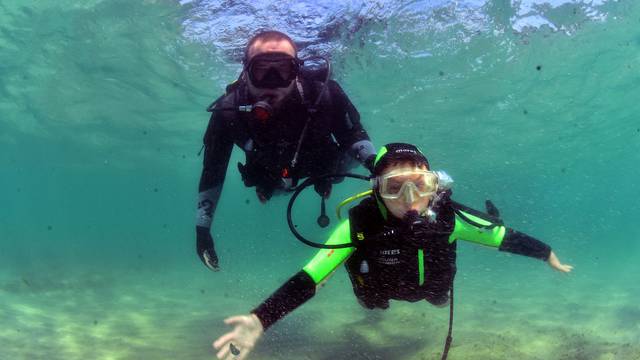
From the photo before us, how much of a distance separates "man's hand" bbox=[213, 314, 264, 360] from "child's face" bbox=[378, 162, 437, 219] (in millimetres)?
1734

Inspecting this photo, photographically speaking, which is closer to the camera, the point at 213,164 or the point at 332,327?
the point at 213,164

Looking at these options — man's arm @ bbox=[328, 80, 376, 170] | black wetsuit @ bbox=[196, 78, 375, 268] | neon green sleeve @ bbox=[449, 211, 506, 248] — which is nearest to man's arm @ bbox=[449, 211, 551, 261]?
neon green sleeve @ bbox=[449, 211, 506, 248]

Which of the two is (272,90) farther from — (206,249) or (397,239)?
(397,239)

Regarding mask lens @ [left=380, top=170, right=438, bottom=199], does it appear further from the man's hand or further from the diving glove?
the diving glove

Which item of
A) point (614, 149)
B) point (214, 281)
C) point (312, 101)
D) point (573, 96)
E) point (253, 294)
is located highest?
point (614, 149)

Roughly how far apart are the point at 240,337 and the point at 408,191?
2.02m

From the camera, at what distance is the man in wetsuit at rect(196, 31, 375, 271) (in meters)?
5.91

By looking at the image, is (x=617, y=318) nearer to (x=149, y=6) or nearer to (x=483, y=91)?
(x=483, y=91)

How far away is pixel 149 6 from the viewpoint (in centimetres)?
1333

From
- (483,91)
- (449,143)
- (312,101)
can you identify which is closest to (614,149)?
(449,143)

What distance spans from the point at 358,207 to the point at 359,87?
1573 centimetres

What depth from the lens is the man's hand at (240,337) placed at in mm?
3430

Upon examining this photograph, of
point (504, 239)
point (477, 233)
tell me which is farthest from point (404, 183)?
point (504, 239)

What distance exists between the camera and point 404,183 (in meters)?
4.29
